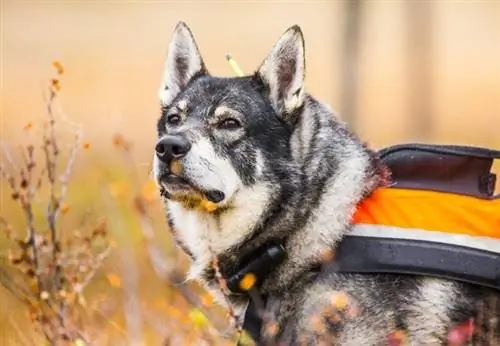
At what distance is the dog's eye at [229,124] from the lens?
559 centimetres

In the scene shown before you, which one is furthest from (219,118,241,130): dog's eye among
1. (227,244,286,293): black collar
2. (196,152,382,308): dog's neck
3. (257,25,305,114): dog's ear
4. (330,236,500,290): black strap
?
(330,236,500,290): black strap

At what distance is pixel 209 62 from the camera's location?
17.2m

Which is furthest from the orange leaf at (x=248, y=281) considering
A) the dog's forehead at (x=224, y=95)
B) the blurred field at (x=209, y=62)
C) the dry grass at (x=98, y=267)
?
the blurred field at (x=209, y=62)

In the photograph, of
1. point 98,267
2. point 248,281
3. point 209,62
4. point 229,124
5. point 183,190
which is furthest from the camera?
point 209,62

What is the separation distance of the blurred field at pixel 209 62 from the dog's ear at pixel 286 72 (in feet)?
6.47

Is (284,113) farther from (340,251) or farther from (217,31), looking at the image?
(217,31)

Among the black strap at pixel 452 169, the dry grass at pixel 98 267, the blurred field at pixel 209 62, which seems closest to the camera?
the dry grass at pixel 98 267

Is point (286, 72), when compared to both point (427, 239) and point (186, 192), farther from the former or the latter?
point (427, 239)

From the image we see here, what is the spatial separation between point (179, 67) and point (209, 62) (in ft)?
36.7

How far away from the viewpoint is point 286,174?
218 inches

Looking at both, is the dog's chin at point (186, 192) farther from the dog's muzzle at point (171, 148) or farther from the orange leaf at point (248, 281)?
the orange leaf at point (248, 281)

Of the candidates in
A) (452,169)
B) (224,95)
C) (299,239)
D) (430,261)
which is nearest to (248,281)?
(299,239)

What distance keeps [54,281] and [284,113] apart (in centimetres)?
123

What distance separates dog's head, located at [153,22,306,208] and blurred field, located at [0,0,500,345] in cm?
182
